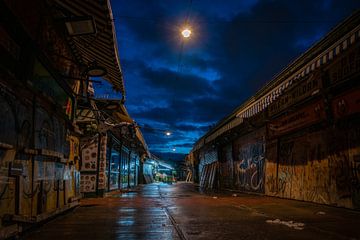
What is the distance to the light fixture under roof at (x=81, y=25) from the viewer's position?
709cm

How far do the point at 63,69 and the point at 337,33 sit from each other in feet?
26.3

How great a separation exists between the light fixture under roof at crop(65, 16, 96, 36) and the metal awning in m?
0.12

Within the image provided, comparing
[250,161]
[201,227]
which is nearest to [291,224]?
[201,227]

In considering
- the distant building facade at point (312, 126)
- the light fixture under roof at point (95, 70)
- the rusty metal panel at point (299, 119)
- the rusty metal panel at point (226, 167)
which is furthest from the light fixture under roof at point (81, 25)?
the rusty metal panel at point (226, 167)

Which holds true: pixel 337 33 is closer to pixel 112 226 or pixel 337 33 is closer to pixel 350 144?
pixel 350 144

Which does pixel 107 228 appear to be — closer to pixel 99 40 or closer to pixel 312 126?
pixel 99 40

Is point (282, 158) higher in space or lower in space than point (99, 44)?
lower

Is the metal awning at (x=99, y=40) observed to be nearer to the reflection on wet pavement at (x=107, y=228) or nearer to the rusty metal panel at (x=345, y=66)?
the reflection on wet pavement at (x=107, y=228)

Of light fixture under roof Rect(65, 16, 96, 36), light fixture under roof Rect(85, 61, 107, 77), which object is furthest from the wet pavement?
light fixture under roof Rect(65, 16, 96, 36)

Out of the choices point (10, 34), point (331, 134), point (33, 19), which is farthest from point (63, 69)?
point (331, 134)

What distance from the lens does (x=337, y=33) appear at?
33.4ft

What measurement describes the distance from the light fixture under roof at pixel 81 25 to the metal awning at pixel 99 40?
0.38 ft

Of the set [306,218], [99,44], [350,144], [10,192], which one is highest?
[99,44]

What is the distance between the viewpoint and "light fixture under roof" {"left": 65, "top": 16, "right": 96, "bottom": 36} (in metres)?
7.09
